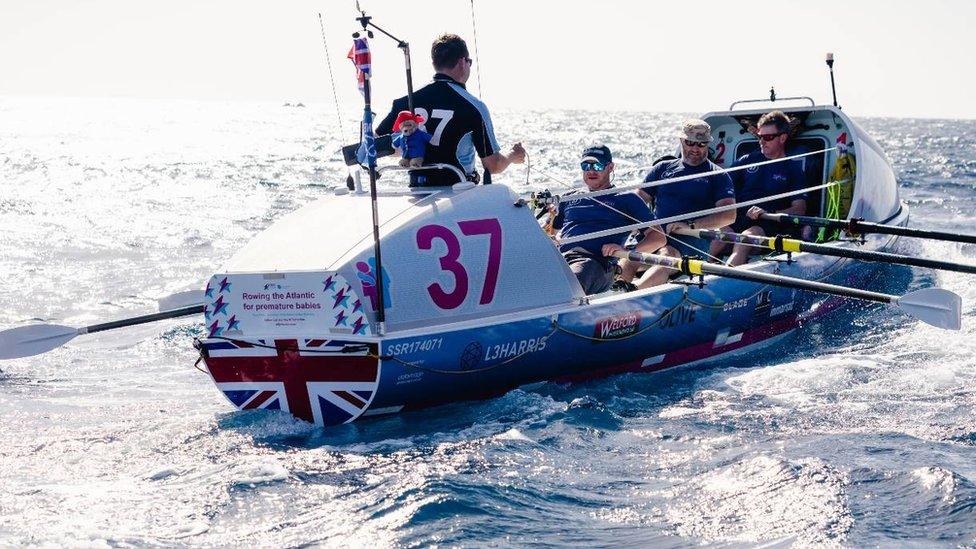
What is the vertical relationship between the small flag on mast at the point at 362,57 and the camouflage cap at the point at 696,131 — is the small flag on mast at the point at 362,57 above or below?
above

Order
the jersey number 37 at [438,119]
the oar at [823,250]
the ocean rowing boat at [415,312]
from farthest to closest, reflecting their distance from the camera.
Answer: the oar at [823,250], the jersey number 37 at [438,119], the ocean rowing boat at [415,312]

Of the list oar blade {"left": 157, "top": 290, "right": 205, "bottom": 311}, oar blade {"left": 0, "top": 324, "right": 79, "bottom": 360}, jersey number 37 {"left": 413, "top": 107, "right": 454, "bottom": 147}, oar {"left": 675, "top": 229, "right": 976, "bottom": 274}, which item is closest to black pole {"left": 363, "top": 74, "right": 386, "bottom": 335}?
jersey number 37 {"left": 413, "top": 107, "right": 454, "bottom": 147}

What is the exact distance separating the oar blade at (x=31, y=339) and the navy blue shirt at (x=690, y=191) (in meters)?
4.86

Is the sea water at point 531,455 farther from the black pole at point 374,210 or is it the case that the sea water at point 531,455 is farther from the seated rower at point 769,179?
the seated rower at point 769,179

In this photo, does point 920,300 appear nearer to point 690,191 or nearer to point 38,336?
point 690,191

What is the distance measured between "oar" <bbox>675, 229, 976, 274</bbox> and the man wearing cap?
3.05 ft

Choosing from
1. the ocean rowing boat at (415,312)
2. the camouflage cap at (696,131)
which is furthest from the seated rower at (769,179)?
the ocean rowing boat at (415,312)

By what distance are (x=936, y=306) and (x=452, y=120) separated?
328 centimetres

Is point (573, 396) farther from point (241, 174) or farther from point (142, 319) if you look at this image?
point (241, 174)

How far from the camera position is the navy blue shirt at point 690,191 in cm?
925

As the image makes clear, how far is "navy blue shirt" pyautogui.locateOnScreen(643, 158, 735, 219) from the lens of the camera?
30.3 feet

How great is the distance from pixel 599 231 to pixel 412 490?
308 cm

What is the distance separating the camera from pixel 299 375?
6.40 metres

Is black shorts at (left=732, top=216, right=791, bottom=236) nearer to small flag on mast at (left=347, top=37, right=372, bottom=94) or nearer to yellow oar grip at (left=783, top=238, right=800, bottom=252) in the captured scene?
yellow oar grip at (left=783, top=238, right=800, bottom=252)
